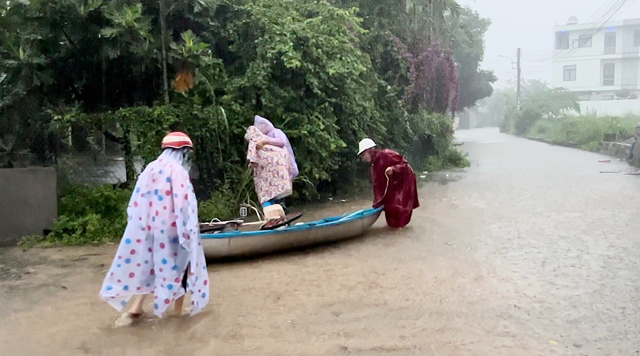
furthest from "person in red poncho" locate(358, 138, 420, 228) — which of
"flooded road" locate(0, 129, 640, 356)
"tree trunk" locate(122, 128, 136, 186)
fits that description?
"tree trunk" locate(122, 128, 136, 186)

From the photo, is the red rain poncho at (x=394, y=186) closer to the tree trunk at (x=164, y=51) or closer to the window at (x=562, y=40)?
the tree trunk at (x=164, y=51)

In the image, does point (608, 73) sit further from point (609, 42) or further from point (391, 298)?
point (391, 298)

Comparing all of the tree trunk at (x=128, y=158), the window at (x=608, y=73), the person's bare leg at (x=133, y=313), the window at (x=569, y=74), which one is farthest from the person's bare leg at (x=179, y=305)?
the window at (x=569, y=74)

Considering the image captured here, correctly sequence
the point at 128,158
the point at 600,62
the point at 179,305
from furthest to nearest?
the point at 600,62 → the point at 128,158 → the point at 179,305

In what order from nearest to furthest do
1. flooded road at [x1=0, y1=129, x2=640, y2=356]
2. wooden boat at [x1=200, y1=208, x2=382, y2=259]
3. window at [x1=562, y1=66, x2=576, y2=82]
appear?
flooded road at [x1=0, y1=129, x2=640, y2=356], wooden boat at [x1=200, y1=208, x2=382, y2=259], window at [x1=562, y1=66, x2=576, y2=82]

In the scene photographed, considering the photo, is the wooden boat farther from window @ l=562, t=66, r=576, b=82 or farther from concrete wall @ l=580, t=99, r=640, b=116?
window @ l=562, t=66, r=576, b=82

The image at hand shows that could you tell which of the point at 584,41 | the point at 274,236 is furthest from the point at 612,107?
the point at 274,236

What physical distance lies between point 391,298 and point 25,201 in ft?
18.1

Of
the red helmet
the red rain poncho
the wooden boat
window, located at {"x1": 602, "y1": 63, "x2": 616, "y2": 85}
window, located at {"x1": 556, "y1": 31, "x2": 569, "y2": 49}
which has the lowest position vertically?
the wooden boat

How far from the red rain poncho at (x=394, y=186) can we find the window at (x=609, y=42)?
150ft

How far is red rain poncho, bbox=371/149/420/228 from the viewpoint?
9252mm

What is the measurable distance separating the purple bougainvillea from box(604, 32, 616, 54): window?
108ft

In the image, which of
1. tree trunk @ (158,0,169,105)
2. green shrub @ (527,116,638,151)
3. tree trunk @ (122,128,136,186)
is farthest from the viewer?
green shrub @ (527,116,638,151)

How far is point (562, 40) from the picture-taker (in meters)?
54.9
